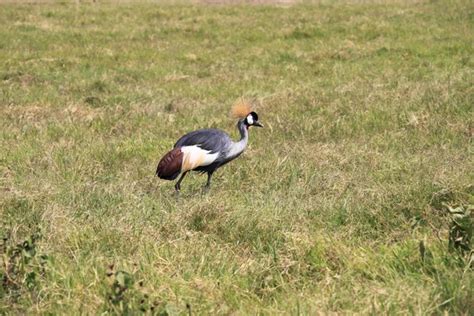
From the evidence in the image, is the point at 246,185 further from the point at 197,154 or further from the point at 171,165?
the point at 171,165

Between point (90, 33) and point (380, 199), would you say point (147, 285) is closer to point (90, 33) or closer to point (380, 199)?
point (380, 199)

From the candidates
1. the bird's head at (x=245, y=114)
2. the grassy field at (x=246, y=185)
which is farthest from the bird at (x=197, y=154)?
the bird's head at (x=245, y=114)

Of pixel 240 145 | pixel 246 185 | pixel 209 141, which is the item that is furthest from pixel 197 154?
pixel 246 185

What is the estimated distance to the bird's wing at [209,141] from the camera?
254 inches

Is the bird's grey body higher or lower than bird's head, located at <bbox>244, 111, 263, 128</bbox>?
lower

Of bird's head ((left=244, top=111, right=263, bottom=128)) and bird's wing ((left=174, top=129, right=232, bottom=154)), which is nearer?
bird's wing ((left=174, top=129, right=232, bottom=154))

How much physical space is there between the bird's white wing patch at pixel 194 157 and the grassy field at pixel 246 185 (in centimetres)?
30

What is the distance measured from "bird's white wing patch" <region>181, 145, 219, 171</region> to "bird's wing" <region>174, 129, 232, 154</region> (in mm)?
46

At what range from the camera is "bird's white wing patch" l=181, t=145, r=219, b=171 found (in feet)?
21.0

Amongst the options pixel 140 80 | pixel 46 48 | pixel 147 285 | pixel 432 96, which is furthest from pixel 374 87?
pixel 46 48

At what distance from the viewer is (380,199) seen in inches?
223

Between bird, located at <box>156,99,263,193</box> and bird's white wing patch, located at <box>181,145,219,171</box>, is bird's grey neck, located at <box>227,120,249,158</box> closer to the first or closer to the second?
bird, located at <box>156,99,263,193</box>

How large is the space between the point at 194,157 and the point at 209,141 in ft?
0.72

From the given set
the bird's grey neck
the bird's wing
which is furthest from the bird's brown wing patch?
the bird's grey neck
